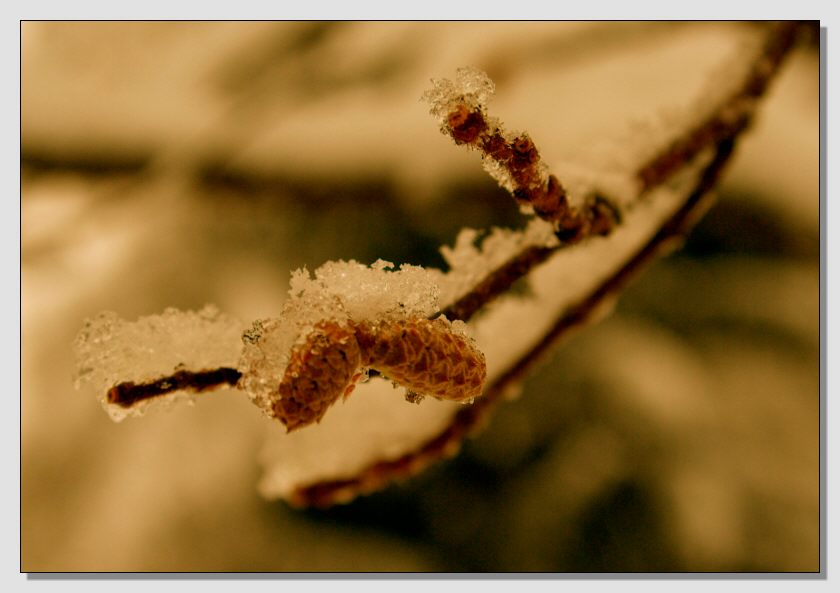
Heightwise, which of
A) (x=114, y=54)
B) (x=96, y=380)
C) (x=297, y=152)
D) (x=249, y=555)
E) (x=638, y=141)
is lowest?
(x=249, y=555)

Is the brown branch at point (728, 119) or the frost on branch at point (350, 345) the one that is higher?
the brown branch at point (728, 119)

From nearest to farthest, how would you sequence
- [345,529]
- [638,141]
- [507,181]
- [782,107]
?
[507,181]
[638,141]
[782,107]
[345,529]

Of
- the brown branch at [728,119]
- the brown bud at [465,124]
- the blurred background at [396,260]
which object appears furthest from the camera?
the blurred background at [396,260]

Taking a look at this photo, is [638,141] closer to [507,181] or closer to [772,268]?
[507,181]

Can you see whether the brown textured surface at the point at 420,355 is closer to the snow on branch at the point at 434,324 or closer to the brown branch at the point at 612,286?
the snow on branch at the point at 434,324

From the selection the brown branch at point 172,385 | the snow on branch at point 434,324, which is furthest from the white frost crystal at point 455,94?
the brown branch at point 172,385

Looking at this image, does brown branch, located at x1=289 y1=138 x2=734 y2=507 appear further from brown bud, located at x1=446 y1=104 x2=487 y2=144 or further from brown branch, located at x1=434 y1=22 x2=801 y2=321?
brown bud, located at x1=446 y1=104 x2=487 y2=144

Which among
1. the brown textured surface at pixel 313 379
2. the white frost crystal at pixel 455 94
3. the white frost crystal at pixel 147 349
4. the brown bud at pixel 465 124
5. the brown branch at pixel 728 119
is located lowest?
the brown textured surface at pixel 313 379

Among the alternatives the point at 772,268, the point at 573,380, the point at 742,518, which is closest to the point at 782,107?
the point at 772,268
